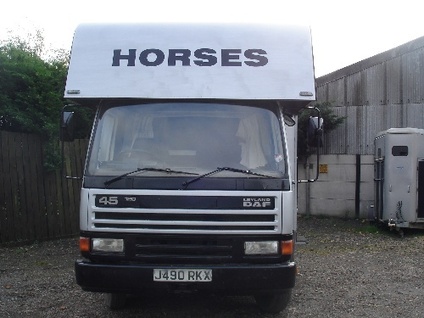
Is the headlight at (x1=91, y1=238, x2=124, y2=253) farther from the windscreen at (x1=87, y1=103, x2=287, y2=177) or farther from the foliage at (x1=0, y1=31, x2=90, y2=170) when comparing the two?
the foliage at (x1=0, y1=31, x2=90, y2=170)

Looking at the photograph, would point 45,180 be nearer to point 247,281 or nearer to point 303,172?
point 247,281

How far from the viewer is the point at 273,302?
676 cm

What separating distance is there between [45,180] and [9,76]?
6.95 ft

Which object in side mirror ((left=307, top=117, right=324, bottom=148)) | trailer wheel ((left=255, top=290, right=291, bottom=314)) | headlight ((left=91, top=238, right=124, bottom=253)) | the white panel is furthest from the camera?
side mirror ((left=307, top=117, right=324, bottom=148))

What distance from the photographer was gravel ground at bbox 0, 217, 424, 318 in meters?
7.05

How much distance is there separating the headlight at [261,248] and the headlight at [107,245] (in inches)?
48.9

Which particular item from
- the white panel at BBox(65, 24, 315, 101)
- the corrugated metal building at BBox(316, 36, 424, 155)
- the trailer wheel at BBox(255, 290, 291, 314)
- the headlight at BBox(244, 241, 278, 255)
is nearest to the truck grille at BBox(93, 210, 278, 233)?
the headlight at BBox(244, 241, 278, 255)

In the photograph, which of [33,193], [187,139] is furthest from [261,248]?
[33,193]

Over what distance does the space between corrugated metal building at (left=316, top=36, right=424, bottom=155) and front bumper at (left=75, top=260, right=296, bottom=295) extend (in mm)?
13686

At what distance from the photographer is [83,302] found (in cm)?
740

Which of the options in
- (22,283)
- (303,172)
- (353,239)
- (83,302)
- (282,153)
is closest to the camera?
(282,153)

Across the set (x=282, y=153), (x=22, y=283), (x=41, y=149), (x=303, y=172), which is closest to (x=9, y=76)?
(x=41, y=149)

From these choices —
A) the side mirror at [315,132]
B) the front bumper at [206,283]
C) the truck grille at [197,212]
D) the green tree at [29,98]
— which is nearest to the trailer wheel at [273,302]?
the front bumper at [206,283]

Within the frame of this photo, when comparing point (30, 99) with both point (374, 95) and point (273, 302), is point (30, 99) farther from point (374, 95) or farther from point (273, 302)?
point (374, 95)
